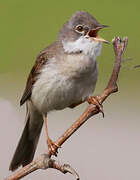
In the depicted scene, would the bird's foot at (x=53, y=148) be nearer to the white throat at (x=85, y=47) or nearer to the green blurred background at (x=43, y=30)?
the white throat at (x=85, y=47)

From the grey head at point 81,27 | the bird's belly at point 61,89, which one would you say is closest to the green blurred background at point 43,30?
the bird's belly at point 61,89

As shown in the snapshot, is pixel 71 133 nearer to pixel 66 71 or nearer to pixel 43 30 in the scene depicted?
pixel 66 71

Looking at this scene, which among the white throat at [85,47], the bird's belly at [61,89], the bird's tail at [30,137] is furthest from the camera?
the bird's tail at [30,137]

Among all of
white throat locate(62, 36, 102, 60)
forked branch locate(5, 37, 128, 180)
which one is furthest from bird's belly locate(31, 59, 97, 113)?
forked branch locate(5, 37, 128, 180)

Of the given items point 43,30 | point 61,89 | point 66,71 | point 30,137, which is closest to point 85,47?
point 66,71

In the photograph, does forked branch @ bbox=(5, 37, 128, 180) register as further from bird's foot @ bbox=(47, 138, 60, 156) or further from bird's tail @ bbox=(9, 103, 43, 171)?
bird's tail @ bbox=(9, 103, 43, 171)

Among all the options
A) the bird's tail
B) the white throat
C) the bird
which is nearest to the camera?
the white throat

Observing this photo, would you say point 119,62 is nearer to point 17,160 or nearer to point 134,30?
point 17,160

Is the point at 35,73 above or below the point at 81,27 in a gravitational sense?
below
